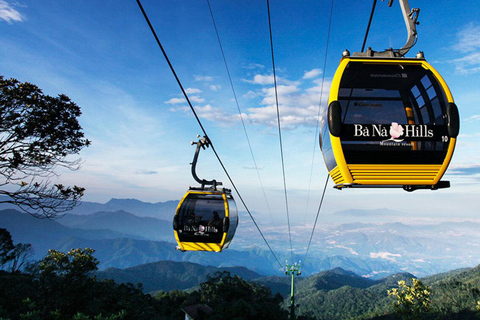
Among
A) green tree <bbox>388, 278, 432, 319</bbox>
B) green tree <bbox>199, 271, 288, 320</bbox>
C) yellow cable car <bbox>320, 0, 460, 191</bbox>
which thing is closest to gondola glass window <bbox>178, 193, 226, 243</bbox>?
yellow cable car <bbox>320, 0, 460, 191</bbox>

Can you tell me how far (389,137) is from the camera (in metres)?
4.16

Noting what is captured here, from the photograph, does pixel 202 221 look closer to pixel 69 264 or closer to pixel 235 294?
pixel 69 264

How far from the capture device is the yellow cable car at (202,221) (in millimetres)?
9672

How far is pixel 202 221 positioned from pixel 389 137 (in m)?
7.33

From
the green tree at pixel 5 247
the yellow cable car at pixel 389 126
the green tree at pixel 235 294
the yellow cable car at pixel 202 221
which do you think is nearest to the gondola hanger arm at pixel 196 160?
the yellow cable car at pixel 202 221

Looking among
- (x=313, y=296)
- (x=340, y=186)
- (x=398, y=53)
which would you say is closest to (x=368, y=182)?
(x=340, y=186)

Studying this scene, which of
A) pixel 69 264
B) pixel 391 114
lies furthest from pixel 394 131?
pixel 69 264

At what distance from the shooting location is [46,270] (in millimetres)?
23219

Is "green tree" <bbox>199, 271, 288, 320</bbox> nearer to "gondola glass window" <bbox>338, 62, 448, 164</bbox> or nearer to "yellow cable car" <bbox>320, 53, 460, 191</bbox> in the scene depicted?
"yellow cable car" <bbox>320, 53, 460, 191</bbox>

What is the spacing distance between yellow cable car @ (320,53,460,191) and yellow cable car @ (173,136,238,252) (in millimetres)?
6244

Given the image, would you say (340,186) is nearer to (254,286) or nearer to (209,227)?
(209,227)

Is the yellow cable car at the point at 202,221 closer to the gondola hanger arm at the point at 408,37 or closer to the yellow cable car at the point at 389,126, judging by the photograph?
the yellow cable car at the point at 389,126

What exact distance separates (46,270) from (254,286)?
53515 millimetres

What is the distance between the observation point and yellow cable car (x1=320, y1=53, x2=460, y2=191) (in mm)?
4148
